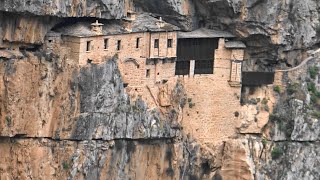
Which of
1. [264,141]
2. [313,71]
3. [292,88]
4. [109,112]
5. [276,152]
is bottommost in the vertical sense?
[276,152]

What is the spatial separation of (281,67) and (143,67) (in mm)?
7945

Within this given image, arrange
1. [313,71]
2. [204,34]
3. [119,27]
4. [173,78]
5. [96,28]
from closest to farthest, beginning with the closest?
1. [96,28]
2. [119,27]
3. [173,78]
4. [204,34]
5. [313,71]

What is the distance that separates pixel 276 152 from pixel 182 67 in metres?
6.17

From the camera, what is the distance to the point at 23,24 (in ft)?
185

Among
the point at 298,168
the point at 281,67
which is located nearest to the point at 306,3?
the point at 281,67

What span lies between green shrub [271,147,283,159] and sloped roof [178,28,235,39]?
A: 5.67 meters

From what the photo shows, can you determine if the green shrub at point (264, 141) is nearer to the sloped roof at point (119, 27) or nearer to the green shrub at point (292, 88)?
the green shrub at point (292, 88)

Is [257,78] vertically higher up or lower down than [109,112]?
higher up

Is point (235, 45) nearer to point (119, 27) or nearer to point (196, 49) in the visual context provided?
point (196, 49)

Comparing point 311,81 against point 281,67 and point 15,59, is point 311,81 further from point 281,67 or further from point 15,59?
point 15,59

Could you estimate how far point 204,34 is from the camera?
207 feet

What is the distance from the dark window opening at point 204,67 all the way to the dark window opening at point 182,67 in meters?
0.41

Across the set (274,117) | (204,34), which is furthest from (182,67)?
(274,117)

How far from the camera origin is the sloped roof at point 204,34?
62.6 m
